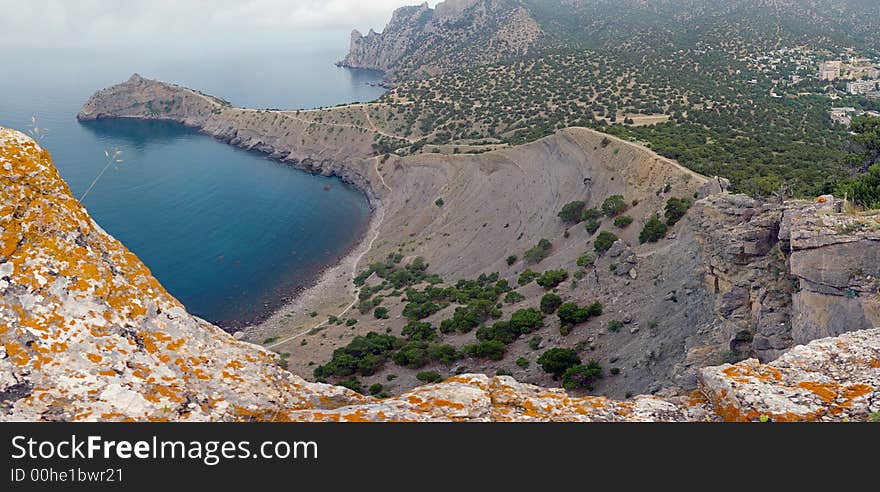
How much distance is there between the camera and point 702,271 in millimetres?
20719

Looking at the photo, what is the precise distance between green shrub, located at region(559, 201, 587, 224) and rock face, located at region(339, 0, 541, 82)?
3425 inches

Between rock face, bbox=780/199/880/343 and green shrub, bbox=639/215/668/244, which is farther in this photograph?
green shrub, bbox=639/215/668/244

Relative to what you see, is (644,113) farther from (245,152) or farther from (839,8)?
(839,8)

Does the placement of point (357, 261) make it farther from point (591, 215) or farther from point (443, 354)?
point (443, 354)

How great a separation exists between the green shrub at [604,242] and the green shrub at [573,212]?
27.3 ft

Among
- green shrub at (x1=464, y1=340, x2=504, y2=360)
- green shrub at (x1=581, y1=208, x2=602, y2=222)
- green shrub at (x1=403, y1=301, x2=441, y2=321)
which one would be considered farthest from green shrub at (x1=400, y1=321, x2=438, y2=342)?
green shrub at (x1=581, y1=208, x2=602, y2=222)

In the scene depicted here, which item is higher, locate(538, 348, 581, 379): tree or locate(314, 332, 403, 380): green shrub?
locate(538, 348, 581, 379): tree

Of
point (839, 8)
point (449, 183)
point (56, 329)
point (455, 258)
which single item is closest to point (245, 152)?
point (449, 183)

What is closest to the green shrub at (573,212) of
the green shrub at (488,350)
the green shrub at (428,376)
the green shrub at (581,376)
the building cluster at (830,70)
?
the green shrub at (488,350)

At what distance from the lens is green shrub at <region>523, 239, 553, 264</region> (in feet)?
132

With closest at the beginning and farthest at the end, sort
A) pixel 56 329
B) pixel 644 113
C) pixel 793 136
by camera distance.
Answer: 1. pixel 56 329
2. pixel 793 136
3. pixel 644 113

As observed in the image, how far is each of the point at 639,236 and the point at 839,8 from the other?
128064 mm

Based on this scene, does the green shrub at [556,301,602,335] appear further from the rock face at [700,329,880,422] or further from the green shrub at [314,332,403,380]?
the rock face at [700,329,880,422]

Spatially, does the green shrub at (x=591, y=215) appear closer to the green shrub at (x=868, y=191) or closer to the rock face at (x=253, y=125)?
the green shrub at (x=868, y=191)
